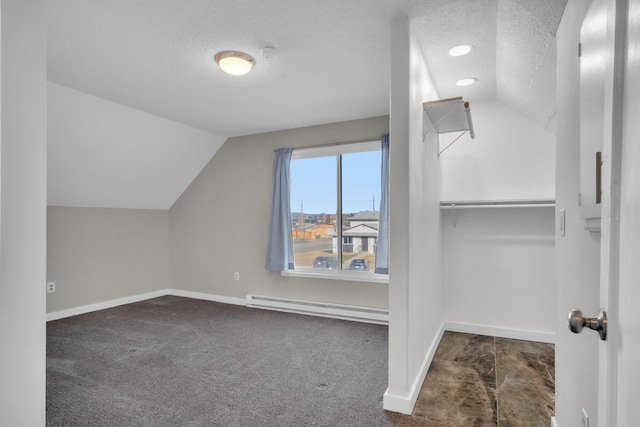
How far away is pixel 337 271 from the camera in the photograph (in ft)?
14.2

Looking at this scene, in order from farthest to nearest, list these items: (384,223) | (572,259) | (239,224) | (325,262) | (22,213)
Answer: (239,224) → (325,262) → (384,223) → (572,259) → (22,213)

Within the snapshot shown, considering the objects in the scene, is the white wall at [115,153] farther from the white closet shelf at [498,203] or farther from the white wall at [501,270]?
the white wall at [501,270]

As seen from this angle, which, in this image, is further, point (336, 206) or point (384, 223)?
point (336, 206)

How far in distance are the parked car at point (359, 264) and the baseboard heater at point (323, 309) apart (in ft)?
1.51

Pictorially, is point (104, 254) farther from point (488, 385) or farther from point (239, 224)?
point (488, 385)

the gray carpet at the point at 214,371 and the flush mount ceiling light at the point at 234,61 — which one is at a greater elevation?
the flush mount ceiling light at the point at 234,61

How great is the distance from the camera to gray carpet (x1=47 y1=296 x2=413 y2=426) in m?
2.10

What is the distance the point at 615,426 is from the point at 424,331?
2.10 meters

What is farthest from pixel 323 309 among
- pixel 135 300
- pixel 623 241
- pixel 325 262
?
pixel 623 241

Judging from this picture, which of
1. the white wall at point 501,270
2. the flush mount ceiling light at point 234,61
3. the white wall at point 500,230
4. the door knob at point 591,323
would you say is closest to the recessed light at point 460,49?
the white wall at point 500,230

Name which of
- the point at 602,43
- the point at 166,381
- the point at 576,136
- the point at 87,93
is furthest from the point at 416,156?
the point at 87,93

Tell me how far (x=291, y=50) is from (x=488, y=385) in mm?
2823

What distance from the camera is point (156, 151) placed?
443 cm

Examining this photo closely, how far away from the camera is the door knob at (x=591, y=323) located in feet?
2.32
